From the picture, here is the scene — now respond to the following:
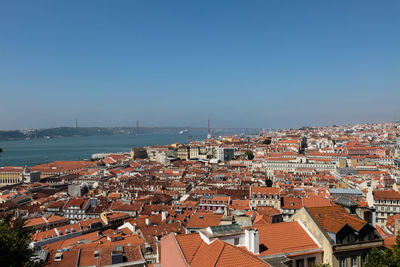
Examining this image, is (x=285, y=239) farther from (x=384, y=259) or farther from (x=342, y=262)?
(x=384, y=259)

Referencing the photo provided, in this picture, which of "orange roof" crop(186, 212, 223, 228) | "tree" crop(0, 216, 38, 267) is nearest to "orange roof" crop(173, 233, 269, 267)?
"tree" crop(0, 216, 38, 267)

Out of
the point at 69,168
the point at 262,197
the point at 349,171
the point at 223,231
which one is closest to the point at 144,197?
the point at 262,197

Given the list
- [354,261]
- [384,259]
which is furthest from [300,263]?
[384,259]

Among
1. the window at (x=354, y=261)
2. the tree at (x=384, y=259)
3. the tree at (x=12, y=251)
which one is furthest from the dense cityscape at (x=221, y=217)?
the tree at (x=12, y=251)

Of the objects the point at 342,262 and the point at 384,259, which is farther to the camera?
the point at 342,262

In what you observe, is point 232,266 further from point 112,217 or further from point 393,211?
point 393,211

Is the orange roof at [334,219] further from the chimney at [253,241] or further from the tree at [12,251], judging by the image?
the tree at [12,251]

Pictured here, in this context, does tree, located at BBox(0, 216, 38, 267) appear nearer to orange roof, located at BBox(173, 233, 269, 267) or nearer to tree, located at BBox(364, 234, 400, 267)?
orange roof, located at BBox(173, 233, 269, 267)

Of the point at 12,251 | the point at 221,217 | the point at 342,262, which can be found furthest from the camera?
the point at 221,217
